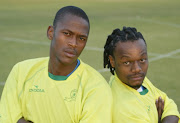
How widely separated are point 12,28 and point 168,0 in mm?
8374

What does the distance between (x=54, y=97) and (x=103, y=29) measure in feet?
21.5

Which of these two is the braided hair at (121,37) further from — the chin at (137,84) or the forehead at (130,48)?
the chin at (137,84)

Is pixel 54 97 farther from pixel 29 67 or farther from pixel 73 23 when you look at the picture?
pixel 73 23

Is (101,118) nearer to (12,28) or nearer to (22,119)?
(22,119)

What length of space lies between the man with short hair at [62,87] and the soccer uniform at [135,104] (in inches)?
4.4

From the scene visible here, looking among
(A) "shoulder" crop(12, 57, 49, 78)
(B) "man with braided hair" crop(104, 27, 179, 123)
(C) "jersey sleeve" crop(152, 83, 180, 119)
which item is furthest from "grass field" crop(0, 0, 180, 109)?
(A) "shoulder" crop(12, 57, 49, 78)

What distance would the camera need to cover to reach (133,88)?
3.57 meters

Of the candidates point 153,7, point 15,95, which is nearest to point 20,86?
point 15,95

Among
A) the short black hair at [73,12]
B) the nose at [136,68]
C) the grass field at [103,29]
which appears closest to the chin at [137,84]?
the nose at [136,68]

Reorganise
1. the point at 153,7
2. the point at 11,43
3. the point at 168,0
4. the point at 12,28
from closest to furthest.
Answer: the point at 11,43
the point at 12,28
the point at 153,7
the point at 168,0

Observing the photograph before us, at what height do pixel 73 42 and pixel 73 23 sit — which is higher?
pixel 73 23

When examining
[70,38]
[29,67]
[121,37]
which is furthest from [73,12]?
[29,67]

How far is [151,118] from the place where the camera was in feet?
11.2

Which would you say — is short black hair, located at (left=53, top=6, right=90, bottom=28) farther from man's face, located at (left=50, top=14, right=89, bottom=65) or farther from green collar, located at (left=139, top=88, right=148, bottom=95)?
green collar, located at (left=139, top=88, right=148, bottom=95)
